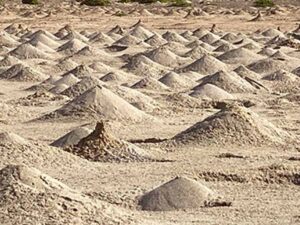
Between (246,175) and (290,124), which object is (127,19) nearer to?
(290,124)

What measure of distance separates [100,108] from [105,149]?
2924mm

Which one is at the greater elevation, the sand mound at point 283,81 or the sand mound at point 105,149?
the sand mound at point 105,149

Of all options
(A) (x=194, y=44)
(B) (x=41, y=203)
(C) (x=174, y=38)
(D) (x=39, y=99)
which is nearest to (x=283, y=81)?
(D) (x=39, y=99)

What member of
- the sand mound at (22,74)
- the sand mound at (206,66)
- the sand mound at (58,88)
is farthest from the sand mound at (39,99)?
the sand mound at (206,66)

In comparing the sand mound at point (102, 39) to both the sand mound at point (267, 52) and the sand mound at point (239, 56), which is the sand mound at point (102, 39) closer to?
the sand mound at point (267, 52)

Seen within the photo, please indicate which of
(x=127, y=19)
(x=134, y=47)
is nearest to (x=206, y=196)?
(x=134, y=47)

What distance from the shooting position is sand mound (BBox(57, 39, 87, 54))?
83.1 feet

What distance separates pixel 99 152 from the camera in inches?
438

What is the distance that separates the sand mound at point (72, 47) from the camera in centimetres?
2532

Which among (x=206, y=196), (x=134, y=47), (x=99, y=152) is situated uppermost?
(x=206, y=196)

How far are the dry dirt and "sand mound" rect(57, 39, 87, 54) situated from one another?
41 millimetres

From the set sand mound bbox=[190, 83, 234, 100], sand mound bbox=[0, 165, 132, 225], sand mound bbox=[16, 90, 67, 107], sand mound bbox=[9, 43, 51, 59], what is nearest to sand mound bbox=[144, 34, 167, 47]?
sand mound bbox=[9, 43, 51, 59]

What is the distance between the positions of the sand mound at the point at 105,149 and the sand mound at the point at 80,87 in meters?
5.24

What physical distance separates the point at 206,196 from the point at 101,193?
94 centimetres
